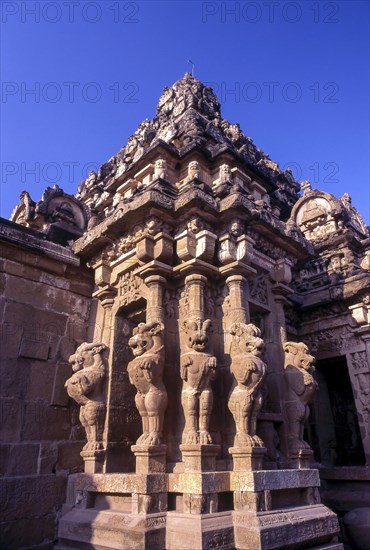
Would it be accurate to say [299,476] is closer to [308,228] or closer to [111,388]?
[111,388]

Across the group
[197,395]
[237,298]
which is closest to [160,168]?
[237,298]

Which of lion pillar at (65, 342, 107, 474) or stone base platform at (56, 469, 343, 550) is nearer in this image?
stone base platform at (56, 469, 343, 550)

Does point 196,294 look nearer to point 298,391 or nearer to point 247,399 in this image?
point 247,399

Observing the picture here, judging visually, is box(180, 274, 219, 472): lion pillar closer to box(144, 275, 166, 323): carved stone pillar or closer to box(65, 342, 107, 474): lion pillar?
box(144, 275, 166, 323): carved stone pillar

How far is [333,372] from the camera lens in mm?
10953

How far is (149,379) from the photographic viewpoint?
5223 millimetres

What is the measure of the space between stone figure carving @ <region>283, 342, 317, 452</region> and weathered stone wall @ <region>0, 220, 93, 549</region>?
10.3ft

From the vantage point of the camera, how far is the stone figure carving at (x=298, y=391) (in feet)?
19.2

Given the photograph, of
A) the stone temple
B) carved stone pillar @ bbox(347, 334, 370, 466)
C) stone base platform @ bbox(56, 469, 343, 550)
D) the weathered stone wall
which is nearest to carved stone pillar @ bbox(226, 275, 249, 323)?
the stone temple

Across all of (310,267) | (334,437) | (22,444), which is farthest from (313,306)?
→ (22,444)

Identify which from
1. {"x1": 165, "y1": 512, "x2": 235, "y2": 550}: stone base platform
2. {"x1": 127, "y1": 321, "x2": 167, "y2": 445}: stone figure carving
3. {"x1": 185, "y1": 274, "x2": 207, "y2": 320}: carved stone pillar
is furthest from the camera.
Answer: {"x1": 185, "y1": 274, "x2": 207, "y2": 320}: carved stone pillar

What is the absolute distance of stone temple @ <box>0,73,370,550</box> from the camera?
4.75 metres

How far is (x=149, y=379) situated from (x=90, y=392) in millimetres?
1153

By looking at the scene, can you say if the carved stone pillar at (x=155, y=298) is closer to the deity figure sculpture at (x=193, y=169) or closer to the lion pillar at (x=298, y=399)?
the lion pillar at (x=298, y=399)
